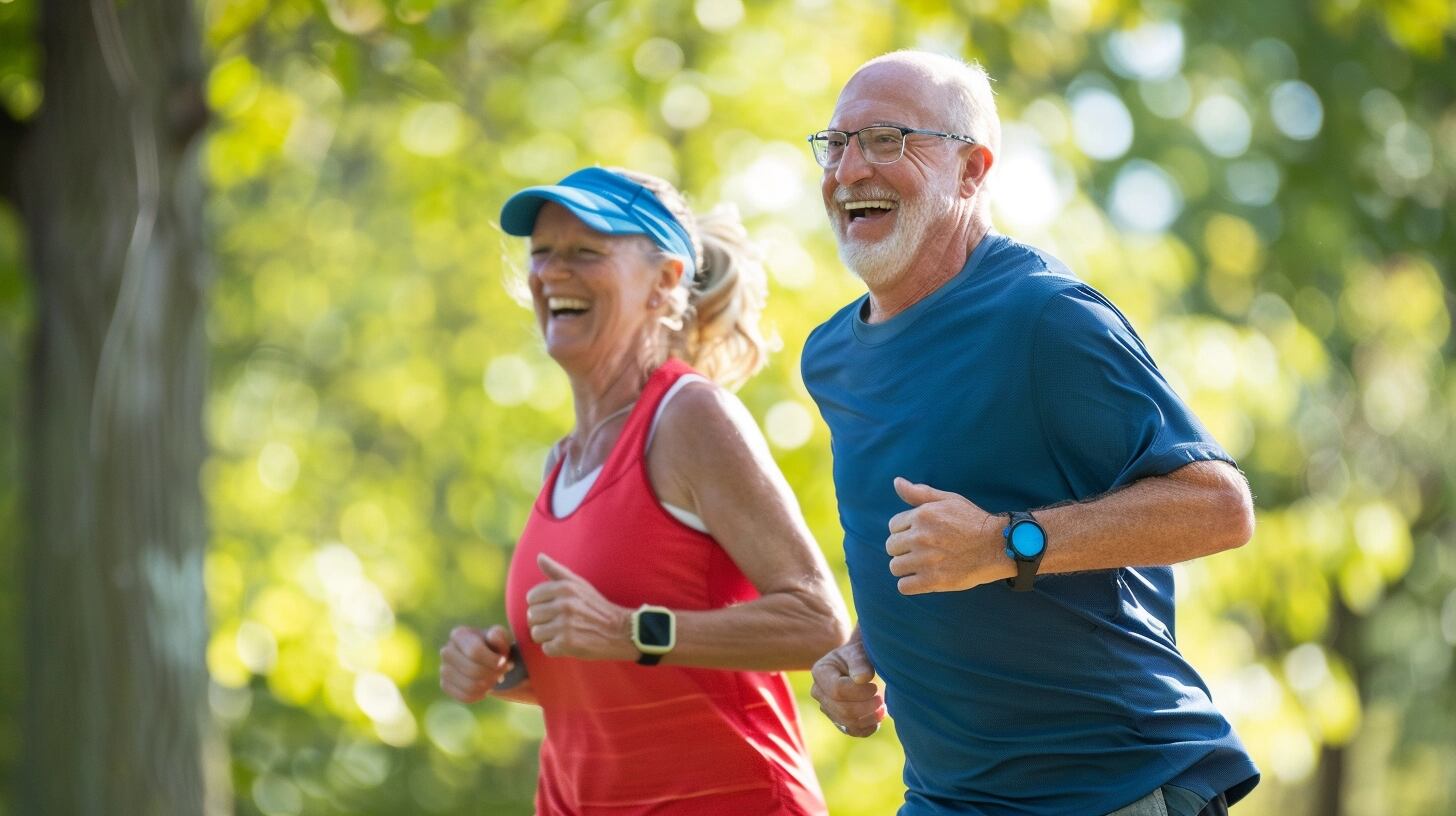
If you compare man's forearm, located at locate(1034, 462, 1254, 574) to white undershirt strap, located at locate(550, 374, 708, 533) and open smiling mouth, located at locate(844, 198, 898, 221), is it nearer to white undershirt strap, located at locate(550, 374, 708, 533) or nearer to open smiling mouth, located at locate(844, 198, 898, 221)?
open smiling mouth, located at locate(844, 198, 898, 221)

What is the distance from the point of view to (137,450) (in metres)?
4.61

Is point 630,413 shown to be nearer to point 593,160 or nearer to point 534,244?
point 534,244

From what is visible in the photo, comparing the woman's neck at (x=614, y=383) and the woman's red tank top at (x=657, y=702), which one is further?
the woman's neck at (x=614, y=383)

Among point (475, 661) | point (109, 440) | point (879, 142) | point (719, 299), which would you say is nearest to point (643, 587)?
point (475, 661)

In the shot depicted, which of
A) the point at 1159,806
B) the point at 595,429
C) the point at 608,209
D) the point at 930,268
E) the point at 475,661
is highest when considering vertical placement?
the point at 608,209

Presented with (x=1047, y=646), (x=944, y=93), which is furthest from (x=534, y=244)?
(x=1047, y=646)

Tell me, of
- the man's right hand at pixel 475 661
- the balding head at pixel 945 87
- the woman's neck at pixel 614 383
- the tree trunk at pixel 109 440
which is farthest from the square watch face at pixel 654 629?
the tree trunk at pixel 109 440

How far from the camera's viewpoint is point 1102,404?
2.19m

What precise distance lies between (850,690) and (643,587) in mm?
529

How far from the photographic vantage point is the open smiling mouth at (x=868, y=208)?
2.54 metres

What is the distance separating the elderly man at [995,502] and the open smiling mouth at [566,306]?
802 millimetres

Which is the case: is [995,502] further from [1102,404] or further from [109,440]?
[109,440]

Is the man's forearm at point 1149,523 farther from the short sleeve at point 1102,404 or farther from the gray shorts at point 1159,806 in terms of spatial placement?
the gray shorts at point 1159,806

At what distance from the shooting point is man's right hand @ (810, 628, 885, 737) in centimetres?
255
